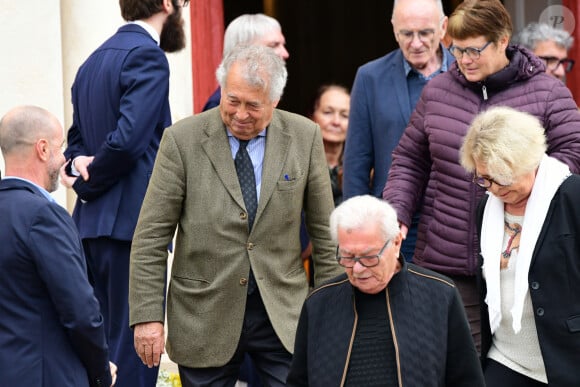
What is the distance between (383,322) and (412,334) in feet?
0.37

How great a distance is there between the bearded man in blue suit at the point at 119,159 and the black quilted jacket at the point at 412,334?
5.24ft

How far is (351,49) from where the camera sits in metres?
13.9

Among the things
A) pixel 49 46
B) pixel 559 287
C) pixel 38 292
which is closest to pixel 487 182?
pixel 559 287

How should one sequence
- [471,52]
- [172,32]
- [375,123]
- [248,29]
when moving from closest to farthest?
[471,52] < [172,32] < [375,123] < [248,29]

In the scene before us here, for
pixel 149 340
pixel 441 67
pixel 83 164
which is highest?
pixel 441 67

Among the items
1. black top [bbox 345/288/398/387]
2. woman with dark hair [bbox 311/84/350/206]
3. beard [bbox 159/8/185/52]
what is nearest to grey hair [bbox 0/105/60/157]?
black top [bbox 345/288/398/387]

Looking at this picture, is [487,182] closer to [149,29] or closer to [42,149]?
[42,149]

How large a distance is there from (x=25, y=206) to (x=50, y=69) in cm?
276

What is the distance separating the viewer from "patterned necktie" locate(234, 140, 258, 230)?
517 centimetres

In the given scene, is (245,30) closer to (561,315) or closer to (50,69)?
(50,69)

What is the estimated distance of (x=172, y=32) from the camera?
6129 mm

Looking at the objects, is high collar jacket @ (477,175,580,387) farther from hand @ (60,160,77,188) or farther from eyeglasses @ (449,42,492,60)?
hand @ (60,160,77,188)

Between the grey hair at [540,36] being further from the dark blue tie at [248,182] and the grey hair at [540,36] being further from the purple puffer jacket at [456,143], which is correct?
the dark blue tie at [248,182]

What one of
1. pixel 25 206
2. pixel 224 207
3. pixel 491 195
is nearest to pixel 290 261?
pixel 224 207
